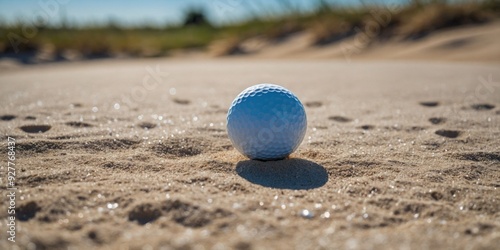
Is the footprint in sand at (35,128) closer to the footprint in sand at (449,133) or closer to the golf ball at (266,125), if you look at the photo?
the golf ball at (266,125)

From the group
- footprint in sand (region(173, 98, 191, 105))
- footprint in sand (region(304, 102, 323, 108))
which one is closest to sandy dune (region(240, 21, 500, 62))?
footprint in sand (region(304, 102, 323, 108))

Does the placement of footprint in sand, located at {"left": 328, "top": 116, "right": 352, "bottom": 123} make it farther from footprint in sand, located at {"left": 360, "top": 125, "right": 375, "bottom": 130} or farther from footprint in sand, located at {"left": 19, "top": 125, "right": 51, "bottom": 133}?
footprint in sand, located at {"left": 19, "top": 125, "right": 51, "bottom": 133}

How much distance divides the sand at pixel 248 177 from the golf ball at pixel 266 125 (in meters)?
0.08

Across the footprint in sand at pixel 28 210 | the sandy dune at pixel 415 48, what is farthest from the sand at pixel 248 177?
the sandy dune at pixel 415 48

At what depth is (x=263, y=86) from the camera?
2.93m

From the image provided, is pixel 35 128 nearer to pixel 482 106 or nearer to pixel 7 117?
pixel 7 117

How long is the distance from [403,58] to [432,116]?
6014 millimetres

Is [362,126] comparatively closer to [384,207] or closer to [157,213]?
[384,207]

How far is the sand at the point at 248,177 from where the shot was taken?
1832mm

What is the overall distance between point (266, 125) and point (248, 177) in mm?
362

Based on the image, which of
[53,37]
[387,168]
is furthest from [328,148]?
[53,37]

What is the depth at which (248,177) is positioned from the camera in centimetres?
251

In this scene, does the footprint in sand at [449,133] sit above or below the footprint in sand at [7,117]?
below

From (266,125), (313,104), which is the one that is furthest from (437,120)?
(266,125)
